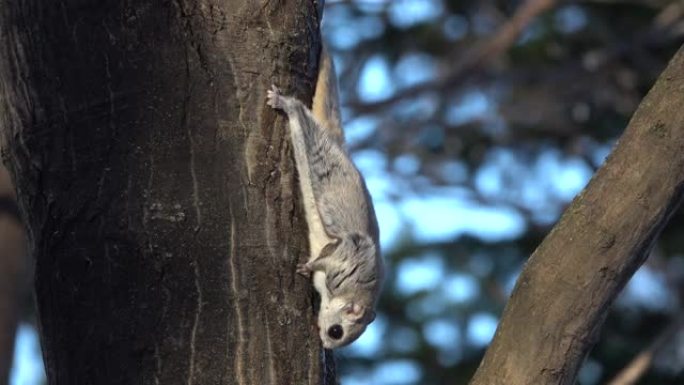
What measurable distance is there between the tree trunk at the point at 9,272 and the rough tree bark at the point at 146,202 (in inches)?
124

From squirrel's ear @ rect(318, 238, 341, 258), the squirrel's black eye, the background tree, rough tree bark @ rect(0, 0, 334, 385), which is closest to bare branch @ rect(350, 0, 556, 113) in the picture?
the background tree

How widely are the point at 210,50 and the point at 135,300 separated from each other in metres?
0.58

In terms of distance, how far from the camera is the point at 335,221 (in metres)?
3.45

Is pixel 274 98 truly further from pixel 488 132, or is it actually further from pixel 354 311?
pixel 488 132

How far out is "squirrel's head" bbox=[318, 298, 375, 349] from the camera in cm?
299

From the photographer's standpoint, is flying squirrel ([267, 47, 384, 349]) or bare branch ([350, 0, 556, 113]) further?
bare branch ([350, 0, 556, 113])

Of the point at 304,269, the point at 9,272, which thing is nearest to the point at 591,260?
the point at 304,269

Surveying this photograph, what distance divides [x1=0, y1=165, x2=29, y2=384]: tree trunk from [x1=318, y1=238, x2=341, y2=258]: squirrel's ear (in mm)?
2597

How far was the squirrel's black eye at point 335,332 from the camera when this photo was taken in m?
3.14

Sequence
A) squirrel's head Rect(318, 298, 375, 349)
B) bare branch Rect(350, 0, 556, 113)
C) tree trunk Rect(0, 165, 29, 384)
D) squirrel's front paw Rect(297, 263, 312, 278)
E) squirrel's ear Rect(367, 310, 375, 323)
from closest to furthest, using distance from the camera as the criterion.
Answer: squirrel's front paw Rect(297, 263, 312, 278), squirrel's head Rect(318, 298, 375, 349), squirrel's ear Rect(367, 310, 375, 323), tree trunk Rect(0, 165, 29, 384), bare branch Rect(350, 0, 556, 113)

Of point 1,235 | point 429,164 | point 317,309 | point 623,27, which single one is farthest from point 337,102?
point 429,164

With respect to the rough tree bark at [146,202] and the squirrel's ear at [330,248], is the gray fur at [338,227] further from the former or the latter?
the rough tree bark at [146,202]

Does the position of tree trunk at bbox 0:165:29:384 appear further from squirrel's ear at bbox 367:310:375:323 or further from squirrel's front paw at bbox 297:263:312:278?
squirrel's front paw at bbox 297:263:312:278

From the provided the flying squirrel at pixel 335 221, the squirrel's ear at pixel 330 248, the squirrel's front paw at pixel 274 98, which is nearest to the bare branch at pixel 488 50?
the flying squirrel at pixel 335 221
